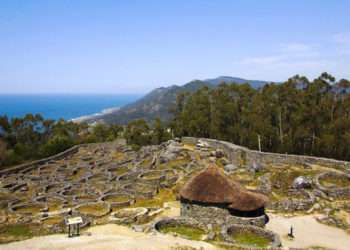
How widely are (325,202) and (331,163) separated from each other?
37.3 feet

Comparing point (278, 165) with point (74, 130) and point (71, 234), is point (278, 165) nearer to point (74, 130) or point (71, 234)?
point (71, 234)

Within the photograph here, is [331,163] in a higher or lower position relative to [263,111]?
lower

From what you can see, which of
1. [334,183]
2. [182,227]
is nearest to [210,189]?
[182,227]

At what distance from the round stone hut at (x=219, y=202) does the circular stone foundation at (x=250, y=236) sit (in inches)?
53.1

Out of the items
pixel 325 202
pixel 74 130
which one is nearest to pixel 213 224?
pixel 325 202

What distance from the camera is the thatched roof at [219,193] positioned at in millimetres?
26812

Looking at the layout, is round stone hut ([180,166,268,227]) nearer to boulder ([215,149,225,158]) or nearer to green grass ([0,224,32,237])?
green grass ([0,224,32,237])

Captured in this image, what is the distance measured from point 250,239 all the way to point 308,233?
4848mm

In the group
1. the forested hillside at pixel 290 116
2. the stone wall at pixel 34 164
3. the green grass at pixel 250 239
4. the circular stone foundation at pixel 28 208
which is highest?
the forested hillside at pixel 290 116

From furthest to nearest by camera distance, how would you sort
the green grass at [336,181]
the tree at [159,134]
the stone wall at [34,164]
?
1. the tree at [159,134]
2. the stone wall at [34,164]
3. the green grass at [336,181]

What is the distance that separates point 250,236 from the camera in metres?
24.4

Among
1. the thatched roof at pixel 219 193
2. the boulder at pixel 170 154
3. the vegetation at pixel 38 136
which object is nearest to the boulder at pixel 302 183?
the thatched roof at pixel 219 193

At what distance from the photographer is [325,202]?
3114cm

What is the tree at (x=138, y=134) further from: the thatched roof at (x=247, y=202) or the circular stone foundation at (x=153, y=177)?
the thatched roof at (x=247, y=202)
